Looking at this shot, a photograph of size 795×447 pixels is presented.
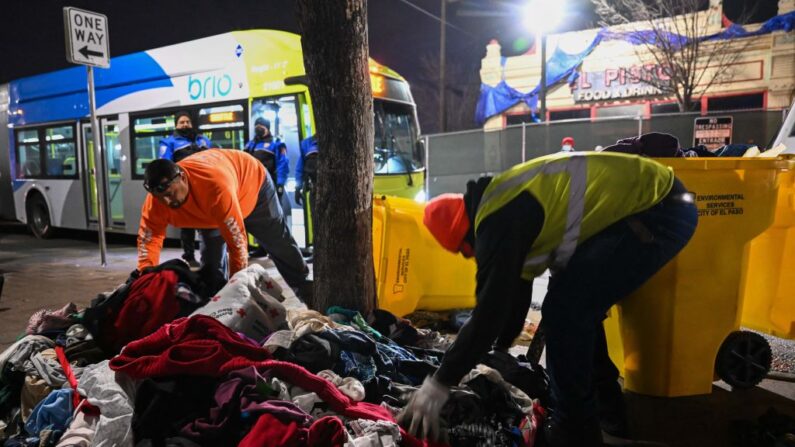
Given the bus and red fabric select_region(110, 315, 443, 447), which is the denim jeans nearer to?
red fabric select_region(110, 315, 443, 447)

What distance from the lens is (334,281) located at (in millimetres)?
3689

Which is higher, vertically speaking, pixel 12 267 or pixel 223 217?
pixel 223 217

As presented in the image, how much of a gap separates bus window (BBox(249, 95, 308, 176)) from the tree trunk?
440cm

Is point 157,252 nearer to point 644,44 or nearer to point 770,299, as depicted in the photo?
point 770,299

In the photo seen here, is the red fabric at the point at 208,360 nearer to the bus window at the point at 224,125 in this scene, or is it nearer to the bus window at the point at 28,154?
the bus window at the point at 224,125

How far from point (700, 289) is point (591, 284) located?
3.66 ft

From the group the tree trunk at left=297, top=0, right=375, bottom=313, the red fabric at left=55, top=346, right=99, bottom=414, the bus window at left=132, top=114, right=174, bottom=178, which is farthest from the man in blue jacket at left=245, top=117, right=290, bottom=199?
the red fabric at left=55, top=346, right=99, bottom=414

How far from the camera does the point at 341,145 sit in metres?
3.53

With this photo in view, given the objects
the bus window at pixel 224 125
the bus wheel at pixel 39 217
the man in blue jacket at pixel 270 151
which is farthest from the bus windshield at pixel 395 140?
the bus wheel at pixel 39 217

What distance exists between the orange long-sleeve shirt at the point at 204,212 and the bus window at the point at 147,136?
5.82 metres

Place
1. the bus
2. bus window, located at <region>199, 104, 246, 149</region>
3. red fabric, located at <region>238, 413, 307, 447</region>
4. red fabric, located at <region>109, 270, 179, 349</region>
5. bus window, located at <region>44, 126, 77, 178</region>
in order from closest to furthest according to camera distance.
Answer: red fabric, located at <region>238, 413, 307, 447</region> < red fabric, located at <region>109, 270, 179, 349</region> < the bus < bus window, located at <region>199, 104, 246, 149</region> < bus window, located at <region>44, 126, 77, 178</region>

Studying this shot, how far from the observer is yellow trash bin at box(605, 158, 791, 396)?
2971 mm

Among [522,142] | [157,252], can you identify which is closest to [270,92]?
[157,252]

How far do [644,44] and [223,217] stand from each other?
19.6 metres
